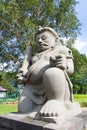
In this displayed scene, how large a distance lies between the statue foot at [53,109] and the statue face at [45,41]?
3.15 feet

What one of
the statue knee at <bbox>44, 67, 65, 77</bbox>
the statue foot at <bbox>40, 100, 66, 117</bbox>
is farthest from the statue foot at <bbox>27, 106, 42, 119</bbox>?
the statue knee at <bbox>44, 67, 65, 77</bbox>

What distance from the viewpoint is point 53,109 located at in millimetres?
2756

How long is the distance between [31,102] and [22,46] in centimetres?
1224

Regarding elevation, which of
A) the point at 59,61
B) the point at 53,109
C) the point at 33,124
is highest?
the point at 59,61

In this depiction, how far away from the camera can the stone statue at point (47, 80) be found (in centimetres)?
292

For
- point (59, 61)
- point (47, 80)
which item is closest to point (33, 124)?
point (47, 80)

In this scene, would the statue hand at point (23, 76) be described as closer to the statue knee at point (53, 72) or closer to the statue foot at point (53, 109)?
the statue knee at point (53, 72)

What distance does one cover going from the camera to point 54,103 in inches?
113

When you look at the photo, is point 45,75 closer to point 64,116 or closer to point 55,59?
point 55,59

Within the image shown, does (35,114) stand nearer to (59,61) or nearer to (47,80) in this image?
(47,80)

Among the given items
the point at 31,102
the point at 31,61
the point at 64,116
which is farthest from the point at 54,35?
the point at 64,116

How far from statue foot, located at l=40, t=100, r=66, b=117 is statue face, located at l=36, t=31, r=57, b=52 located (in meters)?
0.96

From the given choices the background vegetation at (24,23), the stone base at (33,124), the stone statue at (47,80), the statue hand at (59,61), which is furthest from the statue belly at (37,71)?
the background vegetation at (24,23)

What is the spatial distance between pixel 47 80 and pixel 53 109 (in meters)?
0.39
